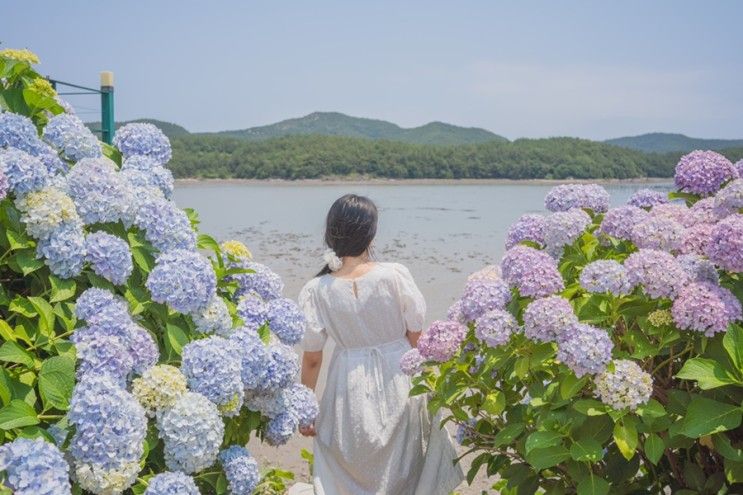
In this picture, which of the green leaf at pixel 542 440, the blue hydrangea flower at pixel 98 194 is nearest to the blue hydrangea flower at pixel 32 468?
the blue hydrangea flower at pixel 98 194

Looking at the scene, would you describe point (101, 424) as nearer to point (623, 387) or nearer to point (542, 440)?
point (542, 440)

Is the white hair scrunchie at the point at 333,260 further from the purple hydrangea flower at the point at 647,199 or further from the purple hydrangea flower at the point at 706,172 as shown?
the purple hydrangea flower at the point at 706,172

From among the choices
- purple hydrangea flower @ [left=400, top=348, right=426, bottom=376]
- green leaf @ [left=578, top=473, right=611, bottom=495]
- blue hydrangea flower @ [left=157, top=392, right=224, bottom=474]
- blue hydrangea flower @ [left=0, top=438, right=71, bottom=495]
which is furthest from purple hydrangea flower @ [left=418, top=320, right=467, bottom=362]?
blue hydrangea flower @ [left=0, top=438, right=71, bottom=495]

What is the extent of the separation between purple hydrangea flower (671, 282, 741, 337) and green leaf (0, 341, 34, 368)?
187cm

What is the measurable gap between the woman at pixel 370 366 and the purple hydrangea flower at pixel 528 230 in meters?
0.81

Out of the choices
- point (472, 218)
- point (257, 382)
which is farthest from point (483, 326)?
point (472, 218)

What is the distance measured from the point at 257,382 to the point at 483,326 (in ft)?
2.57

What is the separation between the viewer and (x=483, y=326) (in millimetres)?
2547

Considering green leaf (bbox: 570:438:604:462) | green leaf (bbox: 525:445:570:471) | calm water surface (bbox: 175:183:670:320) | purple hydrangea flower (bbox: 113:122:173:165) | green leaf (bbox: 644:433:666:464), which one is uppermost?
purple hydrangea flower (bbox: 113:122:173:165)

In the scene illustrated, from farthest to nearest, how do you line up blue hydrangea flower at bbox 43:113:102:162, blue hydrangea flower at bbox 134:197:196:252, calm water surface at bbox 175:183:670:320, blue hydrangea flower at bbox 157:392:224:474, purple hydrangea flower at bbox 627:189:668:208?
calm water surface at bbox 175:183:670:320
purple hydrangea flower at bbox 627:189:668:208
blue hydrangea flower at bbox 43:113:102:162
blue hydrangea flower at bbox 134:197:196:252
blue hydrangea flower at bbox 157:392:224:474

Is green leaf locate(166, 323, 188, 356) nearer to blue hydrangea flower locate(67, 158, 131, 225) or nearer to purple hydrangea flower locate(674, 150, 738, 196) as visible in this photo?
blue hydrangea flower locate(67, 158, 131, 225)

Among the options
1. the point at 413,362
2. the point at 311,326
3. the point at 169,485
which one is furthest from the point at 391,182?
the point at 169,485

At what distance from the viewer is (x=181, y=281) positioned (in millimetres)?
2410

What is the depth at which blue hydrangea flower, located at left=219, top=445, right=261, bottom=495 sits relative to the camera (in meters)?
2.55
